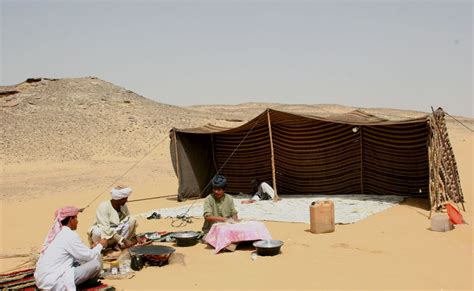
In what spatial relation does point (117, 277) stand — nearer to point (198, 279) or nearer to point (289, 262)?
point (198, 279)

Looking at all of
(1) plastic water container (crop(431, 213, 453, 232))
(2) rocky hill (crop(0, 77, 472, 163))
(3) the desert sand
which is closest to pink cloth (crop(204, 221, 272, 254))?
(3) the desert sand

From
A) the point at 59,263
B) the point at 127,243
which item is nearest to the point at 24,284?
the point at 59,263

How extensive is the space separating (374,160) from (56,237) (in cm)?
733

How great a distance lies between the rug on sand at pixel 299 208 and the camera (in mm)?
8328

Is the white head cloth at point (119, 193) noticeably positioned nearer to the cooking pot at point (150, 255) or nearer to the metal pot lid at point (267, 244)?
the cooking pot at point (150, 255)

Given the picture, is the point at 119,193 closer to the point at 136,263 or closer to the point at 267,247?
the point at 136,263

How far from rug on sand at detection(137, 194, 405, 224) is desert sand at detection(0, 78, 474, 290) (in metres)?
0.34

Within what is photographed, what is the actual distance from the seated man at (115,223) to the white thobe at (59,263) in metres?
1.66

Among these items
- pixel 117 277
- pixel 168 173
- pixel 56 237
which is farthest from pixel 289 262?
pixel 168 173

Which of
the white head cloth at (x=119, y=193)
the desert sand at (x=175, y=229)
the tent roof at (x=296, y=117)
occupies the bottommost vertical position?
the desert sand at (x=175, y=229)

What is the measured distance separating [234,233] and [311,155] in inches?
202

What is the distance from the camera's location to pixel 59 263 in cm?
431

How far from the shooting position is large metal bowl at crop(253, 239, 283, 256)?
19.2 ft

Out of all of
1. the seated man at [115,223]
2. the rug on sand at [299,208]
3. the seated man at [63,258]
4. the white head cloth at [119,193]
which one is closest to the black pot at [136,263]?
the seated man at [115,223]
